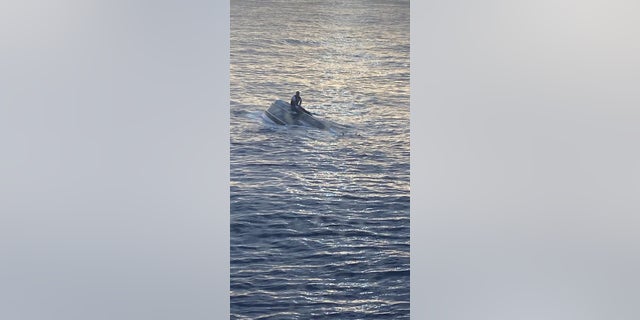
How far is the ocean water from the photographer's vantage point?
440 centimetres

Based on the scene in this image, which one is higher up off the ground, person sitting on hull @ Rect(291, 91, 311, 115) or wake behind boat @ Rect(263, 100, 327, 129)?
person sitting on hull @ Rect(291, 91, 311, 115)

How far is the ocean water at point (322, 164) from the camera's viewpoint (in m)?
4.40

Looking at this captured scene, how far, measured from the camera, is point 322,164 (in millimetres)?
4453
